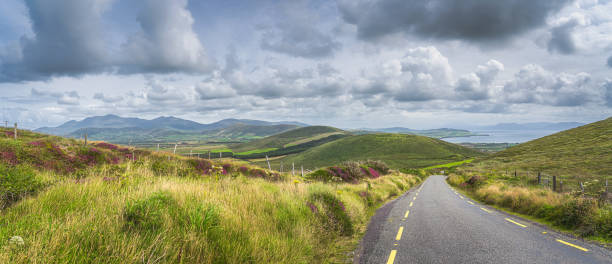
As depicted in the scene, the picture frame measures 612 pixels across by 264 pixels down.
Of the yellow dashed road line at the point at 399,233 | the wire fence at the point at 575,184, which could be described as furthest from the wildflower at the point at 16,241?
the wire fence at the point at 575,184

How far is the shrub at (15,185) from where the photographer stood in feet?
15.6

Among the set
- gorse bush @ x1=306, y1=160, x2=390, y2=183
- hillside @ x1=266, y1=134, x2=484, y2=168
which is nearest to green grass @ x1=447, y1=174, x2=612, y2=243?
gorse bush @ x1=306, y1=160, x2=390, y2=183

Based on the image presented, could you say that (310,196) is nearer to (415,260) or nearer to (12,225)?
(415,260)

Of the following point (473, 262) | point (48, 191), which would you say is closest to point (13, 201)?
point (48, 191)

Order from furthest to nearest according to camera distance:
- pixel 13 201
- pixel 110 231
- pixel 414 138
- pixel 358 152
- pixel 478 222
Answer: pixel 414 138 → pixel 358 152 → pixel 478 222 → pixel 13 201 → pixel 110 231

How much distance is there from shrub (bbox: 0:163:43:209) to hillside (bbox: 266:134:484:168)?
10536 cm

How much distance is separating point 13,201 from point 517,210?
19.7 m

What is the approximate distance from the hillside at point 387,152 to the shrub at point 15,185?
105363 mm

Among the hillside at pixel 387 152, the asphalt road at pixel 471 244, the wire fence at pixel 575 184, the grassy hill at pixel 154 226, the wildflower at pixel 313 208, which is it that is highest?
the grassy hill at pixel 154 226

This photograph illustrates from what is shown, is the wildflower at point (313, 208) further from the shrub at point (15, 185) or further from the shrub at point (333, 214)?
the shrub at point (15, 185)

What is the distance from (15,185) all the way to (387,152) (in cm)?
13821

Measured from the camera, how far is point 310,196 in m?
9.62

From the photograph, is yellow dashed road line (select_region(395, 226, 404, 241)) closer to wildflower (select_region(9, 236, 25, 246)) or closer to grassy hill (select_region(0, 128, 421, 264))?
grassy hill (select_region(0, 128, 421, 264))

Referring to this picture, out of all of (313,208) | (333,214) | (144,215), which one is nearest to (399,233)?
(333,214)
